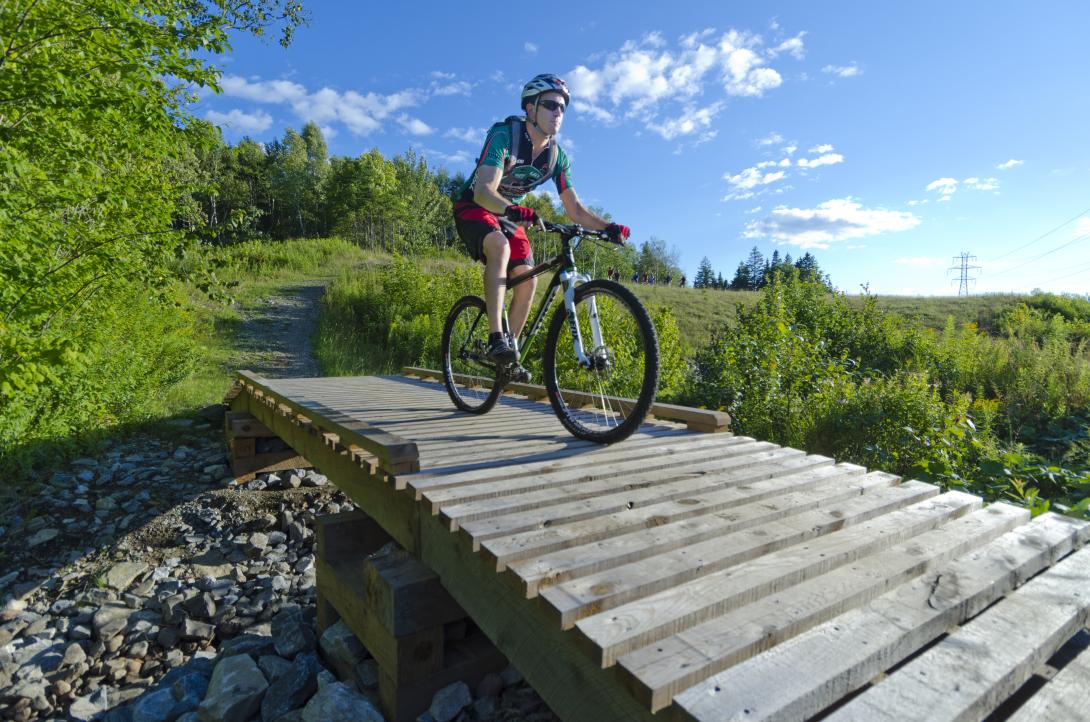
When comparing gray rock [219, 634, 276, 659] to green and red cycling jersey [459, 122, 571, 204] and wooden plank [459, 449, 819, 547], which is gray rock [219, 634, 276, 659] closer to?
wooden plank [459, 449, 819, 547]

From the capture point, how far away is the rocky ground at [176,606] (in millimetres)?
2990

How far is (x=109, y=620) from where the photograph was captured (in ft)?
13.4

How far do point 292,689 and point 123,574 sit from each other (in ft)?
9.14

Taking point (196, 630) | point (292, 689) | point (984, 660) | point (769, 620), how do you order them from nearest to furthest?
1. point (984, 660)
2. point (769, 620)
3. point (292, 689)
4. point (196, 630)

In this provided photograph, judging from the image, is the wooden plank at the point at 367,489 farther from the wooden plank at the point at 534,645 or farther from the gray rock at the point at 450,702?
the gray rock at the point at 450,702

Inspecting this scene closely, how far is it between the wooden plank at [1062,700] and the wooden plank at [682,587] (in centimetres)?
60

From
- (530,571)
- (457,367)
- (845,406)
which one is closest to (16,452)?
(457,367)

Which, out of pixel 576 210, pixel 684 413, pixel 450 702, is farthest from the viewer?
pixel 684 413

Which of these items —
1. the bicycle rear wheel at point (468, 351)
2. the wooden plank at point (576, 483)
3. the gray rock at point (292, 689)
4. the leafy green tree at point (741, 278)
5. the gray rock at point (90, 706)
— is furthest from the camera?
the leafy green tree at point (741, 278)

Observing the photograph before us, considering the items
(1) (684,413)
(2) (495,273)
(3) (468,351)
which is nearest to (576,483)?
(2) (495,273)

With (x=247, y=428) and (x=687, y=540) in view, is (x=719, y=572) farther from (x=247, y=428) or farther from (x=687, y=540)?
(x=247, y=428)

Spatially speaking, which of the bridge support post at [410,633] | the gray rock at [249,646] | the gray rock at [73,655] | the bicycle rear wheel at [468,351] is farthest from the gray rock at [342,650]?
the bicycle rear wheel at [468,351]

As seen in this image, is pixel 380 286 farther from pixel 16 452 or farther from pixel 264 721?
pixel 264 721

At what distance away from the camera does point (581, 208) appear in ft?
13.5
